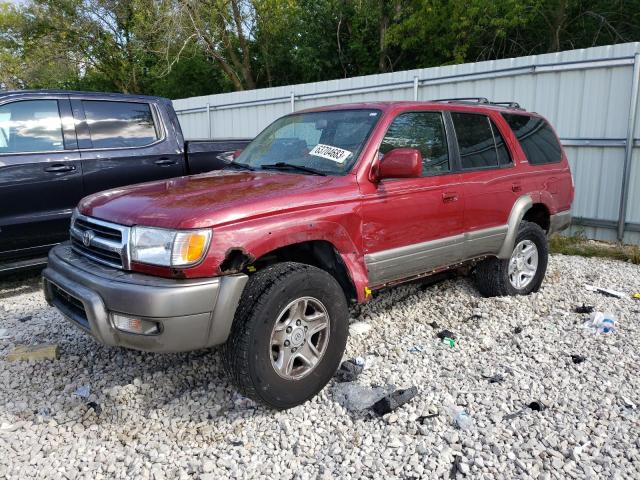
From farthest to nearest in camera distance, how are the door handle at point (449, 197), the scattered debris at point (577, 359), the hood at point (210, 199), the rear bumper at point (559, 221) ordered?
1. the rear bumper at point (559, 221)
2. the door handle at point (449, 197)
3. the scattered debris at point (577, 359)
4. the hood at point (210, 199)

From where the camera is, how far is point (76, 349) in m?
3.88

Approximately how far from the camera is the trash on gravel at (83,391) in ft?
10.6

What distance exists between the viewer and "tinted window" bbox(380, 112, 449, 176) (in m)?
3.71

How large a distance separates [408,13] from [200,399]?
17333 millimetres

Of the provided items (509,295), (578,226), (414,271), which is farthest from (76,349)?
(578,226)

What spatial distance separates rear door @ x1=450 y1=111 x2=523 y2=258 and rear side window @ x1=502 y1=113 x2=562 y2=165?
0.31 metres

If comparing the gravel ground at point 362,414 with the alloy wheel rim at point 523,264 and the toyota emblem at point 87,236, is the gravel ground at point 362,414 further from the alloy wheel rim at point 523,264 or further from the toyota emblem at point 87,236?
the toyota emblem at point 87,236

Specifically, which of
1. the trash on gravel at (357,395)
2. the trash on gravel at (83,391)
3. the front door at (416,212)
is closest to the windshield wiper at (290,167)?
the front door at (416,212)

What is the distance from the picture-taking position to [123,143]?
18.4ft

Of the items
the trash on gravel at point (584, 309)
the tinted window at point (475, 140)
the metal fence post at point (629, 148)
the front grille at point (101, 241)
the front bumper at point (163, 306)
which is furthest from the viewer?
the metal fence post at point (629, 148)

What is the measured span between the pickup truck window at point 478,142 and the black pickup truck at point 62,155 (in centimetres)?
207

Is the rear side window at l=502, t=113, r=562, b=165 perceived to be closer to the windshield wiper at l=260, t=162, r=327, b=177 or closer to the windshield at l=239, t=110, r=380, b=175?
the windshield at l=239, t=110, r=380, b=175

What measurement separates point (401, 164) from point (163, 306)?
168 cm

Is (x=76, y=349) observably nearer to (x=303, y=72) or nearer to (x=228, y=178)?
(x=228, y=178)
